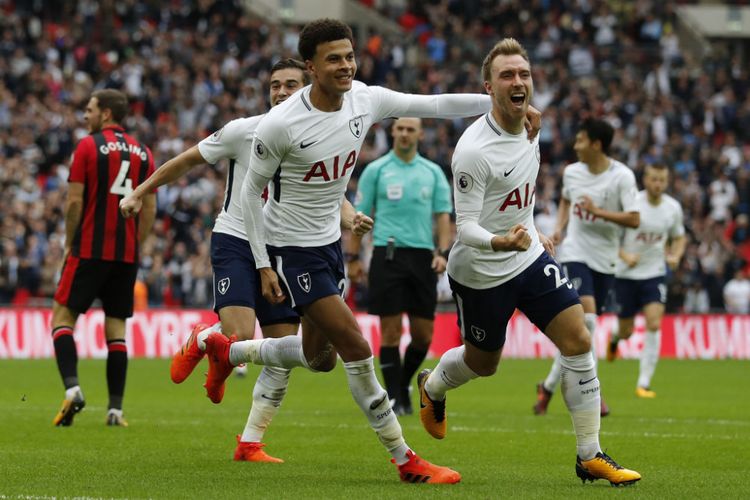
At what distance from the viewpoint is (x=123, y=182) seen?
1154 cm

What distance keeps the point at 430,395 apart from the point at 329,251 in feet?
4.29

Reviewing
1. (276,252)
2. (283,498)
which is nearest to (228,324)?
(276,252)

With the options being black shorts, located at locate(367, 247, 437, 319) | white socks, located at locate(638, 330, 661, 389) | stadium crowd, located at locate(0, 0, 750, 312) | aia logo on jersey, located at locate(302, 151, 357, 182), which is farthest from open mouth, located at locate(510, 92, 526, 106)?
stadium crowd, located at locate(0, 0, 750, 312)

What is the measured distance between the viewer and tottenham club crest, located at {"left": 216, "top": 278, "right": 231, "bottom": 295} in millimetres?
9109

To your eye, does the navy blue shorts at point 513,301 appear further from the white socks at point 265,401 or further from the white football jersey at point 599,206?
the white football jersey at point 599,206

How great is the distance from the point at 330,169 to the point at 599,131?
218 inches

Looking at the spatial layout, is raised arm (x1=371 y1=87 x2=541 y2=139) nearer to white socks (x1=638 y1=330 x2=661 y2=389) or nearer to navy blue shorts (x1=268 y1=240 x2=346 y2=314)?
navy blue shorts (x1=268 y1=240 x2=346 y2=314)

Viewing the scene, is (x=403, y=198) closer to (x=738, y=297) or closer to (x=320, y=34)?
(x=320, y=34)

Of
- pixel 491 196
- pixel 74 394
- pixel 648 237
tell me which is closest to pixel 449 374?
pixel 491 196

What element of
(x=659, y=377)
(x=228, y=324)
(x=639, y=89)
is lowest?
(x=659, y=377)

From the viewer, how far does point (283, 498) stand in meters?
7.32

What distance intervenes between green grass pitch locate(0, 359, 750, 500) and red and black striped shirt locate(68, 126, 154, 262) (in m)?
1.48

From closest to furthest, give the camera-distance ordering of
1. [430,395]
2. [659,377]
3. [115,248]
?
[430,395] < [115,248] < [659,377]

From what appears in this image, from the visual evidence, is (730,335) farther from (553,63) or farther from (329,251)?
(329,251)
